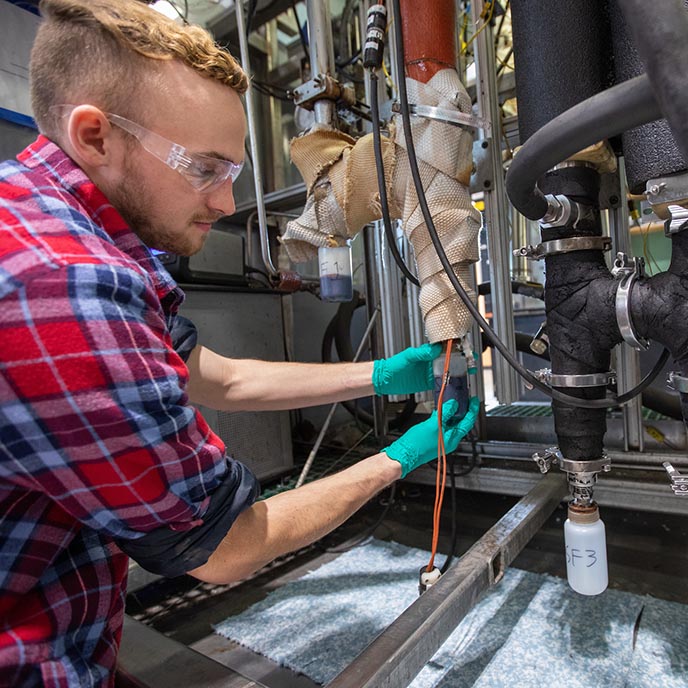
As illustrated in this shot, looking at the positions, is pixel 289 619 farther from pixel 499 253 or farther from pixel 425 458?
pixel 499 253

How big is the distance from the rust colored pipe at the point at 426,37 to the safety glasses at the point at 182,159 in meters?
0.49

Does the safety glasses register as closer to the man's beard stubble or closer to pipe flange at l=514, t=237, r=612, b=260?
the man's beard stubble

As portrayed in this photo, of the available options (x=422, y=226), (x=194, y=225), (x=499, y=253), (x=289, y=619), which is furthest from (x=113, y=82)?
(x=289, y=619)

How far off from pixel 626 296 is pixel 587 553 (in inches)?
18.5

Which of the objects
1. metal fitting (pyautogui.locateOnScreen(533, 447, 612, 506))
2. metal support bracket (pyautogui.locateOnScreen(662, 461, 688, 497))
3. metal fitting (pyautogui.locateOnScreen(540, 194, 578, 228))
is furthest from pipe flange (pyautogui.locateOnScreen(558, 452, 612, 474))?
metal fitting (pyautogui.locateOnScreen(540, 194, 578, 228))

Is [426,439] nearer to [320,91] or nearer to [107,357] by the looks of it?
[107,357]

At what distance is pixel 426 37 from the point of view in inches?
36.6

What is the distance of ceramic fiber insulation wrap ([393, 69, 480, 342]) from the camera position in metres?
0.90

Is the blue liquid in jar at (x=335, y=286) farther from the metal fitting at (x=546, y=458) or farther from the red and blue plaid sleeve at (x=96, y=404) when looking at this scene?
the red and blue plaid sleeve at (x=96, y=404)

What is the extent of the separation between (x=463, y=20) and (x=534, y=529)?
149 cm

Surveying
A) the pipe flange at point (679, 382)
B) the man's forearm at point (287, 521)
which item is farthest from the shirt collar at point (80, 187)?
the pipe flange at point (679, 382)

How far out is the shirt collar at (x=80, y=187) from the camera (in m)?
0.54

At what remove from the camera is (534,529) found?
92 centimetres

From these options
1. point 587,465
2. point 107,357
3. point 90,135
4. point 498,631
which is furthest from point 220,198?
point 498,631
